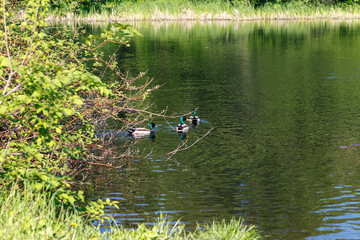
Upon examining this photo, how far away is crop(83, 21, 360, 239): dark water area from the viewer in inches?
480

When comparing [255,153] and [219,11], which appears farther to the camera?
[219,11]

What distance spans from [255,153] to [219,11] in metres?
60.7

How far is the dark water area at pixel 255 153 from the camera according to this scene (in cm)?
1220

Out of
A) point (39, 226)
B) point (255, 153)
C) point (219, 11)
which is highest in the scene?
point (219, 11)

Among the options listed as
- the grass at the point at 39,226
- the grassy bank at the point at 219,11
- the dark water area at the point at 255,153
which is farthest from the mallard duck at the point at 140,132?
the grassy bank at the point at 219,11

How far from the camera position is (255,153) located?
671 inches

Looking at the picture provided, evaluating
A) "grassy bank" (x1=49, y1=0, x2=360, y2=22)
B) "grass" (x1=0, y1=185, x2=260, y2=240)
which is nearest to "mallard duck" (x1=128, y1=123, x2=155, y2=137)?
"grass" (x1=0, y1=185, x2=260, y2=240)

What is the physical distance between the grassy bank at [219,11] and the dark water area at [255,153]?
32.5 m

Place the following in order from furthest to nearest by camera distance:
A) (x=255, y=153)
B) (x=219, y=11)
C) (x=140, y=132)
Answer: (x=219, y=11), (x=140, y=132), (x=255, y=153)

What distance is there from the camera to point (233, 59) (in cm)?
4094

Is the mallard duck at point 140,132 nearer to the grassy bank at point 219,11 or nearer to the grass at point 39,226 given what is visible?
the grass at point 39,226

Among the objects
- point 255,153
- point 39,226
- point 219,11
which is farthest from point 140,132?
point 219,11

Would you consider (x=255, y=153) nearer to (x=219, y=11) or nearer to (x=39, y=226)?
(x=39, y=226)

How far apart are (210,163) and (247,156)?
1470mm
